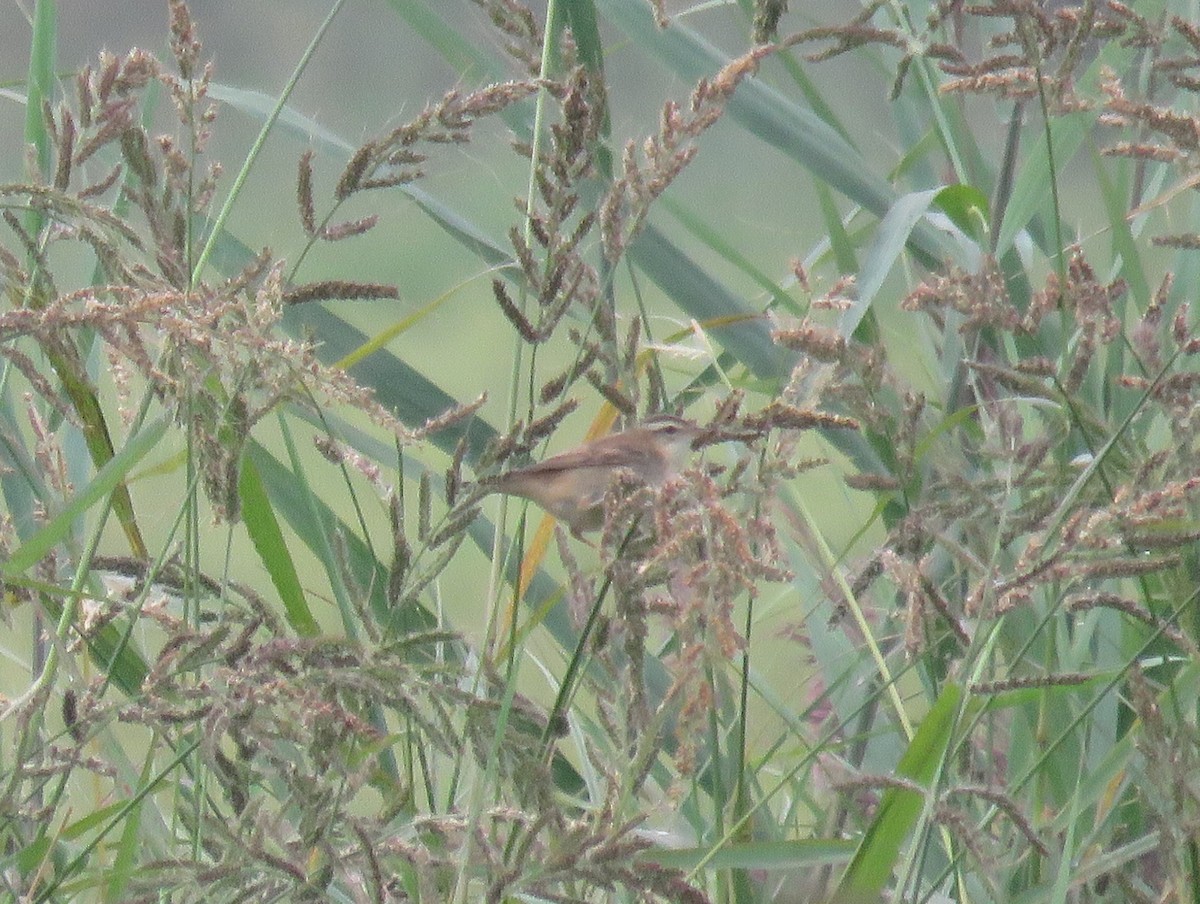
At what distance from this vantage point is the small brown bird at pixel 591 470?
98 centimetres

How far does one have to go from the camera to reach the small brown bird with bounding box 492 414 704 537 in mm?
984

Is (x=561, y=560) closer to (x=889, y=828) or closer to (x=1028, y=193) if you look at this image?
(x=889, y=828)

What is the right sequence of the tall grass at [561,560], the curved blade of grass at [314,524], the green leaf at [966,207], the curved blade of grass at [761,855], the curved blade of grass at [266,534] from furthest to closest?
1. the green leaf at [966,207]
2. the curved blade of grass at [314,524]
3. the curved blade of grass at [266,534]
4. the curved blade of grass at [761,855]
5. the tall grass at [561,560]

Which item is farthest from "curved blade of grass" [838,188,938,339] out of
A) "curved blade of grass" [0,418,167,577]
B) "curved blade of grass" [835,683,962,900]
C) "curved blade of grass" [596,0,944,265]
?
"curved blade of grass" [0,418,167,577]

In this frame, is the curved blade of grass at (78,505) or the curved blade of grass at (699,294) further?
the curved blade of grass at (699,294)

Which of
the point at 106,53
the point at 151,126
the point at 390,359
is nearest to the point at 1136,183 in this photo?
the point at 390,359

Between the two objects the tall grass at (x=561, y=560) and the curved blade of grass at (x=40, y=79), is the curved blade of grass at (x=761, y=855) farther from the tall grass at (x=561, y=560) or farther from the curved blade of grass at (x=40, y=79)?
the curved blade of grass at (x=40, y=79)

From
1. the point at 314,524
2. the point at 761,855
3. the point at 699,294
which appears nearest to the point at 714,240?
the point at 699,294

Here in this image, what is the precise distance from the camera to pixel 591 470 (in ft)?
4.08

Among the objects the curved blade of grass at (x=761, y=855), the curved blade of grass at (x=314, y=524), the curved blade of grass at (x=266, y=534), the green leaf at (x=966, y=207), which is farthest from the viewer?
the green leaf at (x=966, y=207)

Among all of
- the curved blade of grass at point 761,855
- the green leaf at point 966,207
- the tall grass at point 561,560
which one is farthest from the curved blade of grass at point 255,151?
the green leaf at point 966,207

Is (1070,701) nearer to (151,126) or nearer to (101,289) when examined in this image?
(101,289)

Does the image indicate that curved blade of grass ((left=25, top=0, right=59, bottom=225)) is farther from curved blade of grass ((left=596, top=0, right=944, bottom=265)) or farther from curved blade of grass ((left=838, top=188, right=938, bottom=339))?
curved blade of grass ((left=838, top=188, right=938, bottom=339))

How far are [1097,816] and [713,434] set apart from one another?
40 cm
